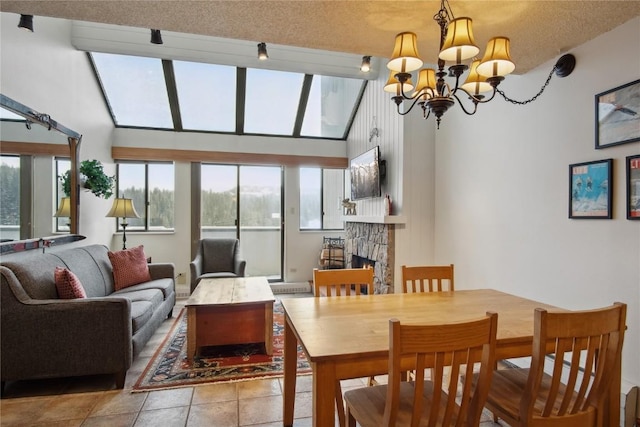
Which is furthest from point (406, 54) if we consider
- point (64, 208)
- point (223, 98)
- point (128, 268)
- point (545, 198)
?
point (223, 98)

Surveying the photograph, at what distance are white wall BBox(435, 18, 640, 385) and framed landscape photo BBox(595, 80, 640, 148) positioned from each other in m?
0.05

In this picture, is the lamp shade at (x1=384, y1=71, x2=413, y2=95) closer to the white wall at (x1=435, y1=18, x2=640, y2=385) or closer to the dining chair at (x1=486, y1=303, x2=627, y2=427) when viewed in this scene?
the white wall at (x1=435, y1=18, x2=640, y2=385)

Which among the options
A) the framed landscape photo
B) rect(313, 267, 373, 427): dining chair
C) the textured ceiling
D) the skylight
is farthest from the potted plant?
the framed landscape photo

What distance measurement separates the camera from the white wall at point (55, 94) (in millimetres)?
2916

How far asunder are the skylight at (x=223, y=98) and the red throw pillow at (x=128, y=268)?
7.71 feet

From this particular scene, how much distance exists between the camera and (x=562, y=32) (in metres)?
2.25

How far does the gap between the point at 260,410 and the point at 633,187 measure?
275 cm

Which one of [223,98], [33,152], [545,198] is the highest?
[223,98]

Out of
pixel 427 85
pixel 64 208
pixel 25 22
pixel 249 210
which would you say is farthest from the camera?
pixel 249 210

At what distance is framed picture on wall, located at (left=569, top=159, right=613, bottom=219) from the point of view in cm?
220

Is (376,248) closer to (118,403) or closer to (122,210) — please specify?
(118,403)

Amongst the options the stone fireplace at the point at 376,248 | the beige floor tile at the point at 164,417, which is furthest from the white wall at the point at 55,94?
the stone fireplace at the point at 376,248

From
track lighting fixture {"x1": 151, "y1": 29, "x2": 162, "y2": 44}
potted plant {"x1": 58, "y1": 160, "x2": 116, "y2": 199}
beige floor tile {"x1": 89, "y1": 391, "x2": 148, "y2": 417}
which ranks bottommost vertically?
beige floor tile {"x1": 89, "y1": 391, "x2": 148, "y2": 417}

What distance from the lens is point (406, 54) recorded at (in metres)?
1.69
